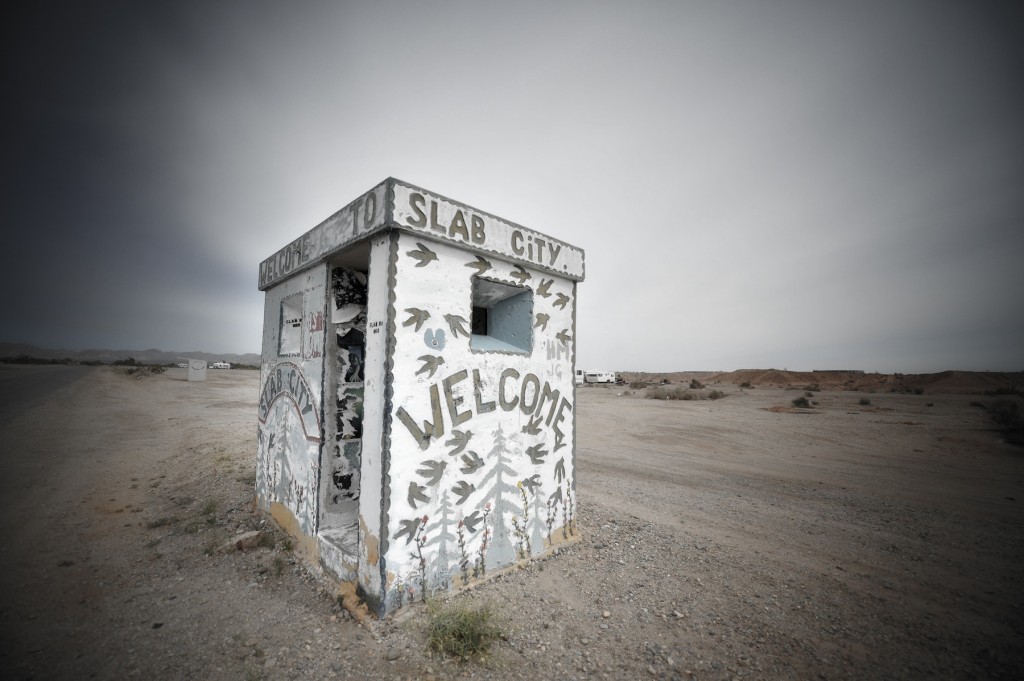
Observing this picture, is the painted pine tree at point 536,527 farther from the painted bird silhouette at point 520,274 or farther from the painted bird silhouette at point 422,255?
the painted bird silhouette at point 422,255

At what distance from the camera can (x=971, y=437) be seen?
10555 millimetres

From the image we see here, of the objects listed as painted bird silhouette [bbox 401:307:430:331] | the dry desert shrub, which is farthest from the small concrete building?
the dry desert shrub

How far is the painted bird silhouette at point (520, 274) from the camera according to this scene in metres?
4.13

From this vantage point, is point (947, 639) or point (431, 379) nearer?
point (947, 639)

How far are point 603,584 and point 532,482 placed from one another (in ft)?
3.92

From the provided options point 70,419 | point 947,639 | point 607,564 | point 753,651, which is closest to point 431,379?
point 607,564

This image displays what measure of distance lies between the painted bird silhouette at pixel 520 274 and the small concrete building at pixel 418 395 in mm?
33

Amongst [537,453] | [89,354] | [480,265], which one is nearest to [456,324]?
[480,265]

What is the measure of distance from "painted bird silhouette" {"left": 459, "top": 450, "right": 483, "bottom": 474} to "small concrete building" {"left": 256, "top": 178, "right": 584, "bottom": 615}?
14mm

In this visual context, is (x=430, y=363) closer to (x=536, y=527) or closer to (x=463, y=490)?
(x=463, y=490)

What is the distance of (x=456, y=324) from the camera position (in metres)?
3.59

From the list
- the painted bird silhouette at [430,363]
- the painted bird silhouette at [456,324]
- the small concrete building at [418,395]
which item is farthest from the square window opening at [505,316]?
the painted bird silhouette at [430,363]

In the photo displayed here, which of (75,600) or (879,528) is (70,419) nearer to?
(75,600)

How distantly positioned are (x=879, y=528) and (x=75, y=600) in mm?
9098
